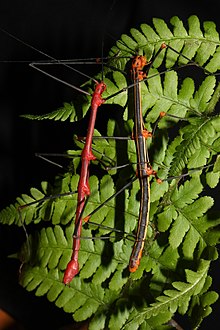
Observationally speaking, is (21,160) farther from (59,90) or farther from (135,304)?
(135,304)

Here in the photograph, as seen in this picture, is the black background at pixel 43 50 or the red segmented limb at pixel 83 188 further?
the black background at pixel 43 50

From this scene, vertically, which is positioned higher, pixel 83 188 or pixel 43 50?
pixel 43 50

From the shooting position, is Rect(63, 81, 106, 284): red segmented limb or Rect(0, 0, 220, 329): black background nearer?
Rect(63, 81, 106, 284): red segmented limb

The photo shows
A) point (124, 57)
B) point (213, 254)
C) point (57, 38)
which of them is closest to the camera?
point (213, 254)

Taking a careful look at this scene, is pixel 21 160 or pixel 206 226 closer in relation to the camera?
pixel 206 226

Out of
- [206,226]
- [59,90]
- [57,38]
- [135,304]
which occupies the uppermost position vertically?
[57,38]

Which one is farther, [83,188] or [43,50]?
[43,50]

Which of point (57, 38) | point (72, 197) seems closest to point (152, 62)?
point (72, 197)

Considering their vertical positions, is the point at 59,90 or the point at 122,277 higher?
the point at 59,90
